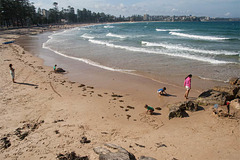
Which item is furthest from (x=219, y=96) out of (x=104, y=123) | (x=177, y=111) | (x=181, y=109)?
(x=104, y=123)

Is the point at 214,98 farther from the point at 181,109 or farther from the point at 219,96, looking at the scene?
Answer: the point at 181,109

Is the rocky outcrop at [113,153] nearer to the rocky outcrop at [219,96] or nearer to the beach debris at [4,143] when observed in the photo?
the beach debris at [4,143]

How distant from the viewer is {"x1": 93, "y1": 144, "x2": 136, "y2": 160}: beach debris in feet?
15.7

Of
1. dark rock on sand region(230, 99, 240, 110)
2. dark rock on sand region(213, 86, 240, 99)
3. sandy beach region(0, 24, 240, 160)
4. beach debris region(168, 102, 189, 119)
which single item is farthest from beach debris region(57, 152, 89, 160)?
dark rock on sand region(213, 86, 240, 99)

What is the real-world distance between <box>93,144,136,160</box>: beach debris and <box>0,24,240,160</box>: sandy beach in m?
0.30

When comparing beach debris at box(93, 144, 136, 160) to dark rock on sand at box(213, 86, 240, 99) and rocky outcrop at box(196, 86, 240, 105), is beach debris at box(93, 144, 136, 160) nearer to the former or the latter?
rocky outcrop at box(196, 86, 240, 105)

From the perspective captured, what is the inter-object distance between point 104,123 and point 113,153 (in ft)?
7.25

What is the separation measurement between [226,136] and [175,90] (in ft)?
15.2

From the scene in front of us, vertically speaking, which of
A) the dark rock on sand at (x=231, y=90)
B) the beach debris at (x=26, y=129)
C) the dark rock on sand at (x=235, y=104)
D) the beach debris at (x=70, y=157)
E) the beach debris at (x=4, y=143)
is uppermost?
the dark rock on sand at (x=231, y=90)

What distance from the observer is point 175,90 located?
10.5 meters

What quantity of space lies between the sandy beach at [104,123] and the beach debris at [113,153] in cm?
30

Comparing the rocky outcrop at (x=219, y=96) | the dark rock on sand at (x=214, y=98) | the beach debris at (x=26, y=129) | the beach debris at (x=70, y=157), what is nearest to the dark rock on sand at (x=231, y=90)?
the rocky outcrop at (x=219, y=96)

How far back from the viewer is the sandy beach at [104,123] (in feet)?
17.9

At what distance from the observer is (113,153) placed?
4.97 meters
